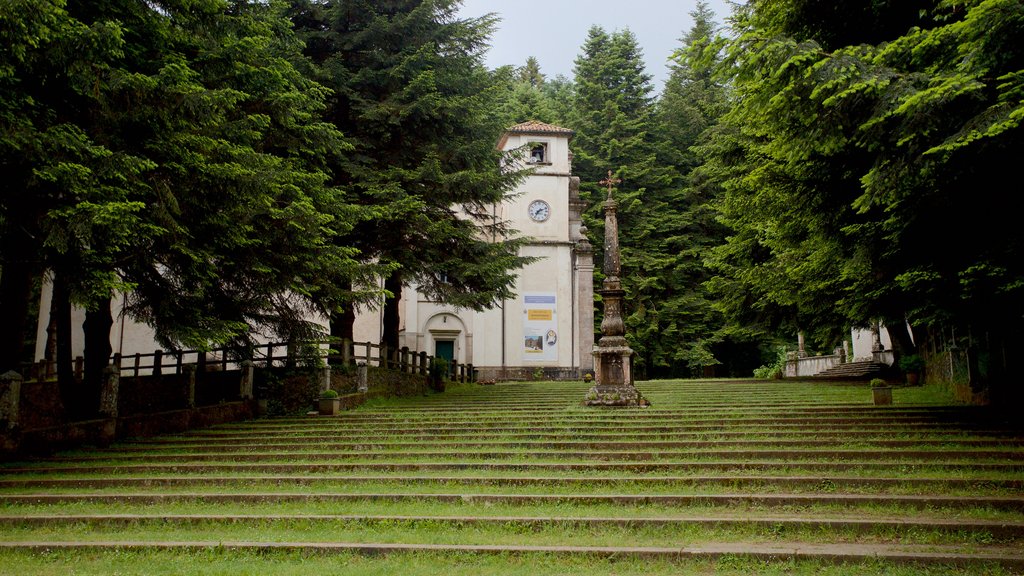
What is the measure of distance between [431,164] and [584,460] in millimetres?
9436

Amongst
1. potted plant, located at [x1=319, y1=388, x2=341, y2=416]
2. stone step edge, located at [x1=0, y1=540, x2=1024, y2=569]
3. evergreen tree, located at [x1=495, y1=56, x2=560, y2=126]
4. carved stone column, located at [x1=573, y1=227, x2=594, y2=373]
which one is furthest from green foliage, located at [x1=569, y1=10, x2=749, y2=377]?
stone step edge, located at [x1=0, y1=540, x2=1024, y2=569]

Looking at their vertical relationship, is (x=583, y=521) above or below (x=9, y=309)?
below

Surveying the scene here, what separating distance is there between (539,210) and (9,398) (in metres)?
25.1

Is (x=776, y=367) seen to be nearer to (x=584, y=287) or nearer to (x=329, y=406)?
(x=584, y=287)

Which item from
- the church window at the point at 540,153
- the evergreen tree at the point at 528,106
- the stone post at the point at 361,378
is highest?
the evergreen tree at the point at 528,106

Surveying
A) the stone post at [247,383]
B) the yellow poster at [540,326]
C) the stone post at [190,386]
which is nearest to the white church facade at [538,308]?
the yellow poster at [540,326]

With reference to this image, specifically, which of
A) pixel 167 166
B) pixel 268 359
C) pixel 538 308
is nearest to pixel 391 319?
pixel 268 359

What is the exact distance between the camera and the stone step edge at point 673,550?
5719 millimetres

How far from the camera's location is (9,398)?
1105 centimetres

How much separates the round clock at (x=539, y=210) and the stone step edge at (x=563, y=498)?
26.1 meters

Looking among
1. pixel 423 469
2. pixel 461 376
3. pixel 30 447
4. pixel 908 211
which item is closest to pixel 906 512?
pixel 908 211

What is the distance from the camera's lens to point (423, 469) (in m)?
9.65

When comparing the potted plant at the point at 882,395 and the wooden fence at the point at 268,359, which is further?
the wooden fence at the point at 268,359

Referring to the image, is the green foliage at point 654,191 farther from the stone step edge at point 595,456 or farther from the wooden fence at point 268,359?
the stone step edge at point 595,456
